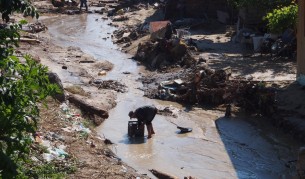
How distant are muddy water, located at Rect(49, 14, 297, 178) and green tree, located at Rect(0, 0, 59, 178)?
5.75m

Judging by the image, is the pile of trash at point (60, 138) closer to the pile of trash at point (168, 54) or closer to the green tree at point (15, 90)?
the green tree at point (15, 90)

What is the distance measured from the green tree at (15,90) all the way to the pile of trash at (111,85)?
39.2 ft

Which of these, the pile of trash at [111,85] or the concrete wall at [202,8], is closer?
the pile of trash at [111,85]

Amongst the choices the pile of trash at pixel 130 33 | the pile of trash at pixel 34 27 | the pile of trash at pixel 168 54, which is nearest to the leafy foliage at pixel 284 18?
the pile of trash at pixel 168 54

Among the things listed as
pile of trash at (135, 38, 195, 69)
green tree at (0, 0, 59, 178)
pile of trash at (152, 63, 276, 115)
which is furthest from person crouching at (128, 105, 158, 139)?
green tree at (0, 0, 59, 178)

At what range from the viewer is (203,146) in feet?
39.7

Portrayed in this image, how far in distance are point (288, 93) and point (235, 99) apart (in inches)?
57.4

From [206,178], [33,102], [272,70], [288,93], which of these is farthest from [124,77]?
[33,102]

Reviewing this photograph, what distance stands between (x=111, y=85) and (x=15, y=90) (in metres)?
12.7

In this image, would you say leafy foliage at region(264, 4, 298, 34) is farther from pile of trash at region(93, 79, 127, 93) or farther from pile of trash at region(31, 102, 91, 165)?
pile of trash at region(31, 102, 91, 165)

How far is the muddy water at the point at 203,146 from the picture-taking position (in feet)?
35.1

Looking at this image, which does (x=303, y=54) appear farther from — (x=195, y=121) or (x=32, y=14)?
(x=32, y=14)

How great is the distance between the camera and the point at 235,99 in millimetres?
14562

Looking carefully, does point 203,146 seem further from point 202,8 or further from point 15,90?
point 202,8
